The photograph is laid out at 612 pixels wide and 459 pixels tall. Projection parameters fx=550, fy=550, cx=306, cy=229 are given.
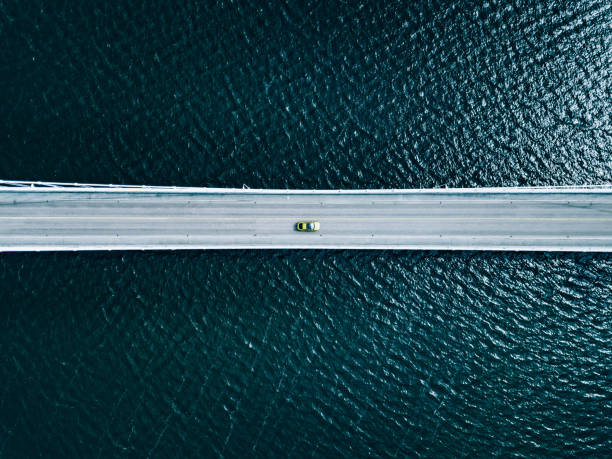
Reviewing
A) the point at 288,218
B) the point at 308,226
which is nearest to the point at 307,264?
the point at 308,226

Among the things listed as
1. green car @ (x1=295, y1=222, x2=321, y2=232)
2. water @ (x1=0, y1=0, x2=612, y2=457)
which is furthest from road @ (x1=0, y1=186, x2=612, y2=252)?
water @ (x1=0, y1=0, x2=612, y2=457)

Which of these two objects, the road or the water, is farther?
the road

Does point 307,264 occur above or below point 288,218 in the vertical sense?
below

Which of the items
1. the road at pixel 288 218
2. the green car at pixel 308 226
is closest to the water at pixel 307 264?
the road at pixel 288 218

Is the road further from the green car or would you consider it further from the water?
the water

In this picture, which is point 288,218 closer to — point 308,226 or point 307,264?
point 308,226
